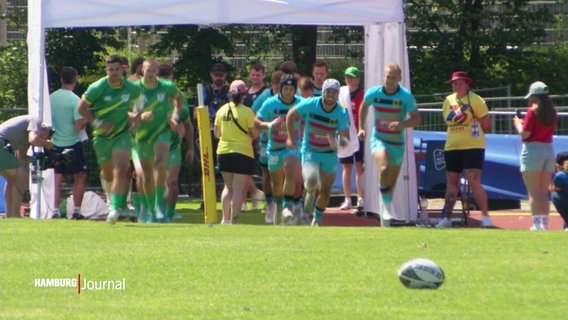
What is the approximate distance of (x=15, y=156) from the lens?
17.6 metres

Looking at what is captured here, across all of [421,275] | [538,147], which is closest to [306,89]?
[538,147]

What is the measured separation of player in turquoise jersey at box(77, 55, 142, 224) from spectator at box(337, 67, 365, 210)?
3.43 meters

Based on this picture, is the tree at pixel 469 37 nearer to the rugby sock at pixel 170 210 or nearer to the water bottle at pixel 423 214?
the water bottle at pixel 423 214

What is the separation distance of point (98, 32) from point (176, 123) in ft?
44.5

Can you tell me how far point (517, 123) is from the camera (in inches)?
644

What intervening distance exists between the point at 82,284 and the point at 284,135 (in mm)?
6584

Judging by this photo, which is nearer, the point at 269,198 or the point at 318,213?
the point at 318,213

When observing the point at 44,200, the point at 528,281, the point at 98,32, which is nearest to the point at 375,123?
the point at 44,200

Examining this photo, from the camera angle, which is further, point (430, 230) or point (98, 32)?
point (98, 32)

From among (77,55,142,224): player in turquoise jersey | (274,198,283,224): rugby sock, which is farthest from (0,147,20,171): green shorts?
(274,198,283,224): rugby sock

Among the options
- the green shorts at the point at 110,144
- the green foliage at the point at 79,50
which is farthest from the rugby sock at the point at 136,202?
the green foliage at the point at 79,50

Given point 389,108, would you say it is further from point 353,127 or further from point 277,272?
point 277,272

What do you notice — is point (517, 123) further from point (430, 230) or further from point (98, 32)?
point (98, 32)

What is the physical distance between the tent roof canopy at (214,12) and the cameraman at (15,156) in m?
1.49
